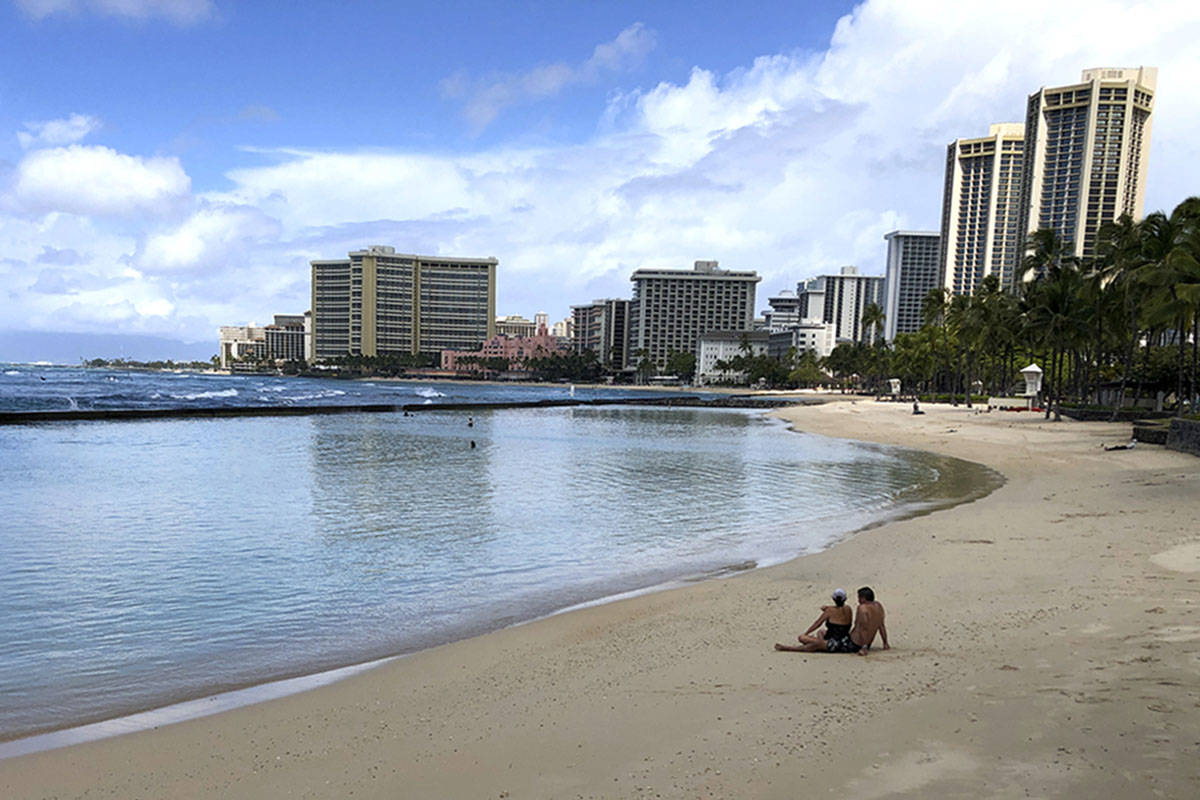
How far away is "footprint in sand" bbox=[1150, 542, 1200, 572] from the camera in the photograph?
11310 millimetres

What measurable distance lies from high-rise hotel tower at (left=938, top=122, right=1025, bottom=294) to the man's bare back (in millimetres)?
163320

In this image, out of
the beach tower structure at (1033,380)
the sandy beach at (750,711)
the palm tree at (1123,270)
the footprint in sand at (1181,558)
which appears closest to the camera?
the sandy beach at (750,711)

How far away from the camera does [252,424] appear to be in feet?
172

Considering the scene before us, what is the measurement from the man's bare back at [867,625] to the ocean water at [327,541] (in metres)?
4.71

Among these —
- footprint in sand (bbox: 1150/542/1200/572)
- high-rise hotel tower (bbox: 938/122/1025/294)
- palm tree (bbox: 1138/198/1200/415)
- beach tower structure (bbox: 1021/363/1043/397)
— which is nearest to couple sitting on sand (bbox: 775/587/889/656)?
footprint in sand (bbox: 1150/542/1200/572)

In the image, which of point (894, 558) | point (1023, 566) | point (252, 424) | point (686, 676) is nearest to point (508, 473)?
point (894, 558)

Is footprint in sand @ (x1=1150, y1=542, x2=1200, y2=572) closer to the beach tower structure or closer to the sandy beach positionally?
the sandy beach

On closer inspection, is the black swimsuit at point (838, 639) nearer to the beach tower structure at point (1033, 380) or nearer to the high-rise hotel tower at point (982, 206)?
the beach tower structure at point (1033, 380)

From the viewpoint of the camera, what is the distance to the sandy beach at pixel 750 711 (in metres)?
5.46

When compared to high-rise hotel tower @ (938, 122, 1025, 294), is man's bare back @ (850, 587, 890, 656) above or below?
below

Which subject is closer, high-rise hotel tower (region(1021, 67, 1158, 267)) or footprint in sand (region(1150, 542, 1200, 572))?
footprint in sand (region(1150, 542, 1200, 572))

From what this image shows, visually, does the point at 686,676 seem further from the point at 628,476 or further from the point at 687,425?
the point at 687,425

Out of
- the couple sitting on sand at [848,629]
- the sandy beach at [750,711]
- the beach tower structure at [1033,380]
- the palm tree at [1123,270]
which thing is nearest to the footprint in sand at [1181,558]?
the sandy beach at [750,711]

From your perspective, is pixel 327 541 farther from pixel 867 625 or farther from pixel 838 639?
pixel 867 625
